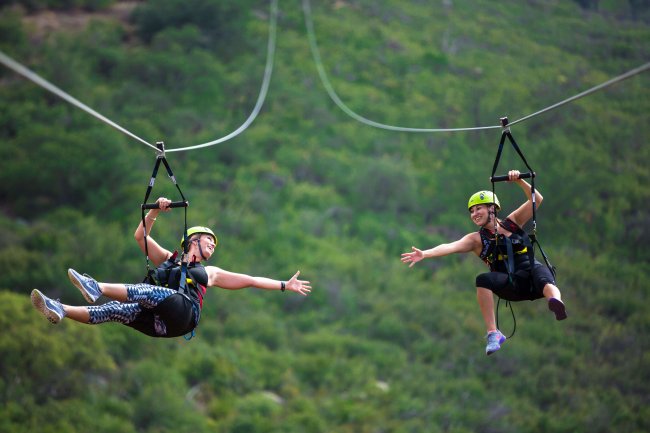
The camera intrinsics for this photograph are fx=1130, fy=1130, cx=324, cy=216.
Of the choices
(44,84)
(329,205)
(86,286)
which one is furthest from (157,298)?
(329,205)

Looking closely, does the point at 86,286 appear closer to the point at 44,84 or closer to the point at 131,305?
the point at 131,305

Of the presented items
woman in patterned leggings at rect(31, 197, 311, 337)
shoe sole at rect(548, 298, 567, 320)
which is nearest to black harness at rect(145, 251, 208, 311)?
woman in patterned leggings at rect(31, 197, 311, 337)

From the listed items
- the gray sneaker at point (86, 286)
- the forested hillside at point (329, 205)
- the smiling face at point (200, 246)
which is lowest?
the gray sneaker at point (86, 286)

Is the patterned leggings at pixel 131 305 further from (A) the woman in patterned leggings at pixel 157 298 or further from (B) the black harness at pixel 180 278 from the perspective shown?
(B) the black harness at pixel 180 278

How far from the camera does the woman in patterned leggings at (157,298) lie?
10102 millimetres

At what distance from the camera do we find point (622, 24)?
57.2 m

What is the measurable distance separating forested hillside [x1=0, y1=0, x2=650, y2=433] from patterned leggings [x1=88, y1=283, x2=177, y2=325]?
26.8 meters

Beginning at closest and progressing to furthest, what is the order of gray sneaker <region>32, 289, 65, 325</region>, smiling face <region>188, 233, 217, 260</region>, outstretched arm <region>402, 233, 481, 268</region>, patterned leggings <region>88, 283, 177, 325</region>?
gray sneaker <region>32, 289, 65, 325</region>, patterned leggings <region>88, 283, 177, 325</region>, smiling face <region>188, 233, 217, 260</region>, outstretched arm <region>402, 233, 481, 268</region>

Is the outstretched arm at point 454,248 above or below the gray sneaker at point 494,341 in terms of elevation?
above

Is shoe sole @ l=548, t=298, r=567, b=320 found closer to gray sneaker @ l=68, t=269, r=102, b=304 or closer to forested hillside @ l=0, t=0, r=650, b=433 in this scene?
gray sneaker @ l=68, t=269, r=102, b=304

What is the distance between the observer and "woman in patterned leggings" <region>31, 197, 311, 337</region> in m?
10.1

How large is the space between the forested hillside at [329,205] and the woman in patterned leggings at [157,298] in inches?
1040

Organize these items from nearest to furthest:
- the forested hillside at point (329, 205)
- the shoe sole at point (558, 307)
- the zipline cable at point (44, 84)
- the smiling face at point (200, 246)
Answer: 1. the zipline cable at point (44, 84)
2. the shoe sole at point (558, 307)
3. the smiling face at point (200, 246)
4. the forested hillside at point (329, 205)

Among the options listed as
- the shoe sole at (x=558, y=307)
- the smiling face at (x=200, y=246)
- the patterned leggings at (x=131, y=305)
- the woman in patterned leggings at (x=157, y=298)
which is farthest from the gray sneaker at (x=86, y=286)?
the shoe sole at (x=558, y=307)
